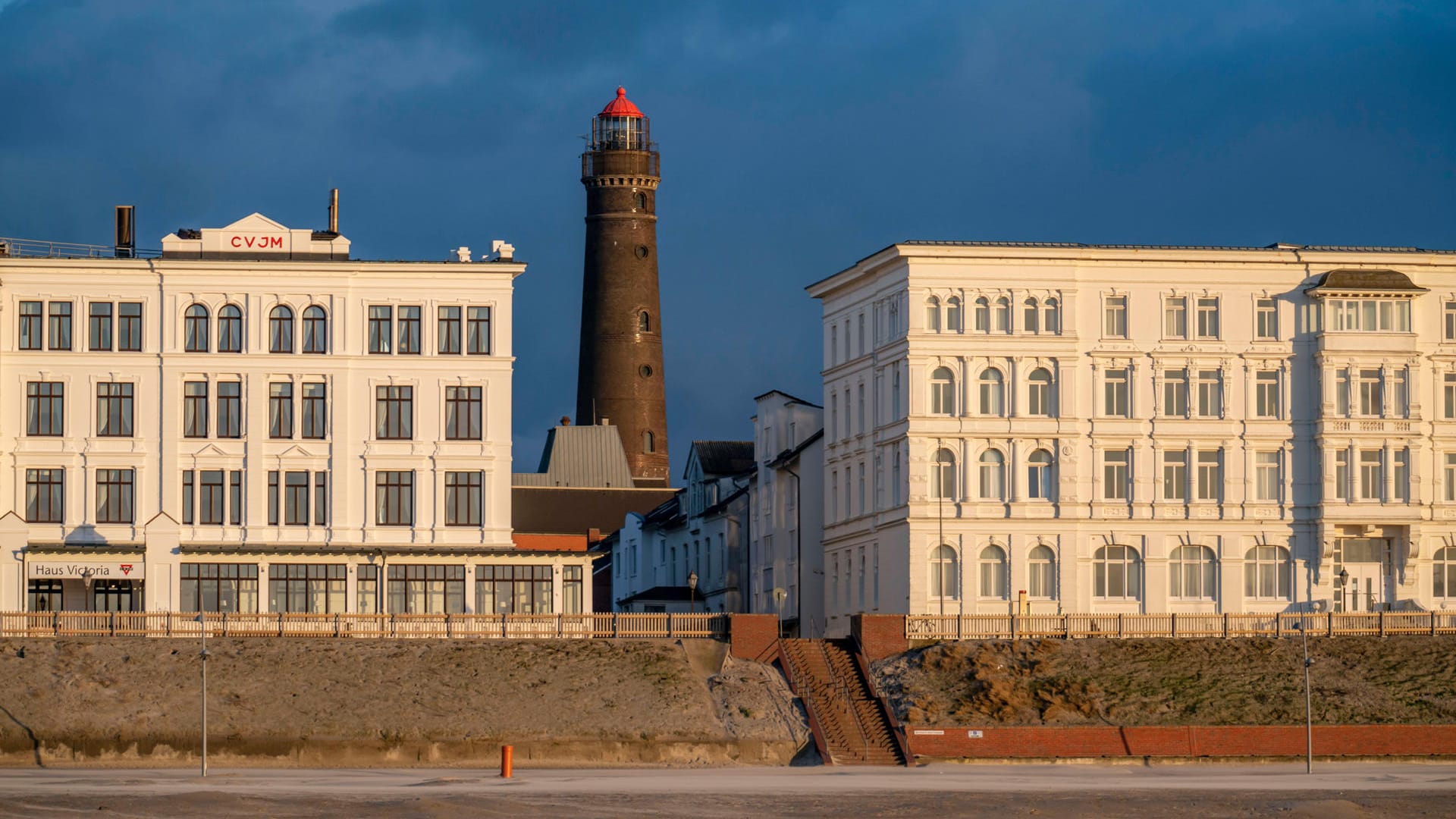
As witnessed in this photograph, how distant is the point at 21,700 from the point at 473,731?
13332 millimetres

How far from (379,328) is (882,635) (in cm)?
2210

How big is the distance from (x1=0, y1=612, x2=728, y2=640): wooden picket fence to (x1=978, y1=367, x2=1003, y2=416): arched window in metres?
13.7

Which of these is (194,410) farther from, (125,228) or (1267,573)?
(1267,573)

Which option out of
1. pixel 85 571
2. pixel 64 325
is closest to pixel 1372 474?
pixel 85 571

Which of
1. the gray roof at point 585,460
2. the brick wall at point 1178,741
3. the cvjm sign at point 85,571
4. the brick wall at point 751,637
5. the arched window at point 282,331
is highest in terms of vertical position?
the arched window at point 282,331

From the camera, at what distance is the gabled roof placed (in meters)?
118

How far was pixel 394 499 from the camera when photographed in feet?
311

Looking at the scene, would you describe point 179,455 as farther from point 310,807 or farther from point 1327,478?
point 1327,478

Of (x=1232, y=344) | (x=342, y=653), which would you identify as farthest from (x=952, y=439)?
(x=342, y=653)

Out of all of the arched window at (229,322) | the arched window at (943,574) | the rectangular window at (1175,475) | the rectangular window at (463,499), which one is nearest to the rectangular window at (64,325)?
the arched window at (229,322)

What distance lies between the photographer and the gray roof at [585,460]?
443ft

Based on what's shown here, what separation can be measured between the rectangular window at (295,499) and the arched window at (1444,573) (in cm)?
4011

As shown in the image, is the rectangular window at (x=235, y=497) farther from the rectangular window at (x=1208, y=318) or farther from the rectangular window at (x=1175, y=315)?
the rectangular window at (x=1208, y=318)

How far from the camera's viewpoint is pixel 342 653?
83.5m
